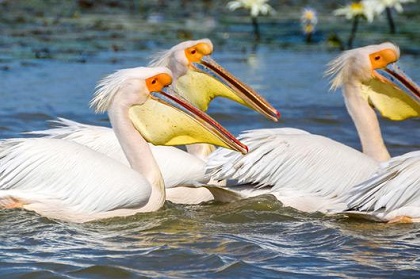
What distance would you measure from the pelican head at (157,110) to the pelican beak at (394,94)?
57.3 inches

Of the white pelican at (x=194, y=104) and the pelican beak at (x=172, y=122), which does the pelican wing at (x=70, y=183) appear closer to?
the pelican beak at (x=172, y=122)

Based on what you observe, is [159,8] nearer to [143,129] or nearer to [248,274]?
[143,129]

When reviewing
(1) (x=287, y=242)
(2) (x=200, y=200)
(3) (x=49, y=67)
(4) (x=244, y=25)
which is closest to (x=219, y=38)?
(4) (x=244, y=25)

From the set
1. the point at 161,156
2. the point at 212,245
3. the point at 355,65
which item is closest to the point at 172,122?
the point at 161,156

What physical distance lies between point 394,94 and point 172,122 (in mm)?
1705

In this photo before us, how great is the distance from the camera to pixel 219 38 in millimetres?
13586

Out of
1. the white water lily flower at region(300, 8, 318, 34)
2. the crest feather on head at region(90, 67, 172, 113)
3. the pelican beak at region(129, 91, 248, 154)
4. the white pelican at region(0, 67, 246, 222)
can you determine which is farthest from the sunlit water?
the white water lily flower at region(300, 8, 318, 34)

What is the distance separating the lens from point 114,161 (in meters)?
5.45

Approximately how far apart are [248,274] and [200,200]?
1614 mm

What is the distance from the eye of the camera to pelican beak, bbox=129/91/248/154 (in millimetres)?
5570

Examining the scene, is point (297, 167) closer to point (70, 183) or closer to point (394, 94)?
point (394, 94)

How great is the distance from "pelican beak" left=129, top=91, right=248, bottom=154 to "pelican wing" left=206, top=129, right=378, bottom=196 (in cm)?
43

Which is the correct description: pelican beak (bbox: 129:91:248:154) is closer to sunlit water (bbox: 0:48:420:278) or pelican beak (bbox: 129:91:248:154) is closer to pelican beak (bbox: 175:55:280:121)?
sunlit water (bbox: 0:48:420:278)

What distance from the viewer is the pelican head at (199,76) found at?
6.64m
